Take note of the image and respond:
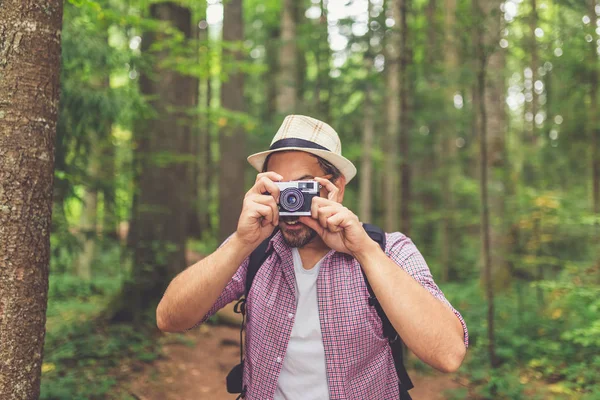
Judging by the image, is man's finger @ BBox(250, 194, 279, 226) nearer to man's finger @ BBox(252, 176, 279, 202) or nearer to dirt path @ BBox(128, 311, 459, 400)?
man's finger @ BBox(252, 176, 279, 202)

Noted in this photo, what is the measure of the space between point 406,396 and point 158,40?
6.09m

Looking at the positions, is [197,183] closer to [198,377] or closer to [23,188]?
[198,377]

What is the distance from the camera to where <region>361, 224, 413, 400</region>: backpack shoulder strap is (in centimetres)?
213

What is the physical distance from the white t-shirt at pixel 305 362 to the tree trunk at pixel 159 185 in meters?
4.86

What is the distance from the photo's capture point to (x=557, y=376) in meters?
5.47

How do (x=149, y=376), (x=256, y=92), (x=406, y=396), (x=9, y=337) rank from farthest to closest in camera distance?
(x=256, y=92), (x=149, y=376), (x=406, y=396), (x=9, y=337)

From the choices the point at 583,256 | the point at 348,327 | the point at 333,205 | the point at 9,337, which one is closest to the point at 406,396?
the point at 348,327

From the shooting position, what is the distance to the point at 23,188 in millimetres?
2102

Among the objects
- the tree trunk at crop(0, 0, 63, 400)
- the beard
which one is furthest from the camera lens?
the tree trunk at crop(0, 0, 63, 400)

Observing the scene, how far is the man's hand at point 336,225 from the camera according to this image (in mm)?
2062

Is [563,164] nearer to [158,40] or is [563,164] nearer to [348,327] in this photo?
[158,40]

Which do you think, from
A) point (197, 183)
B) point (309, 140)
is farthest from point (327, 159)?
point (197, 183)

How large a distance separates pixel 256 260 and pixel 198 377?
167 inches

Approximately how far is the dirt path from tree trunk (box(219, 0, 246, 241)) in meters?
4.52
